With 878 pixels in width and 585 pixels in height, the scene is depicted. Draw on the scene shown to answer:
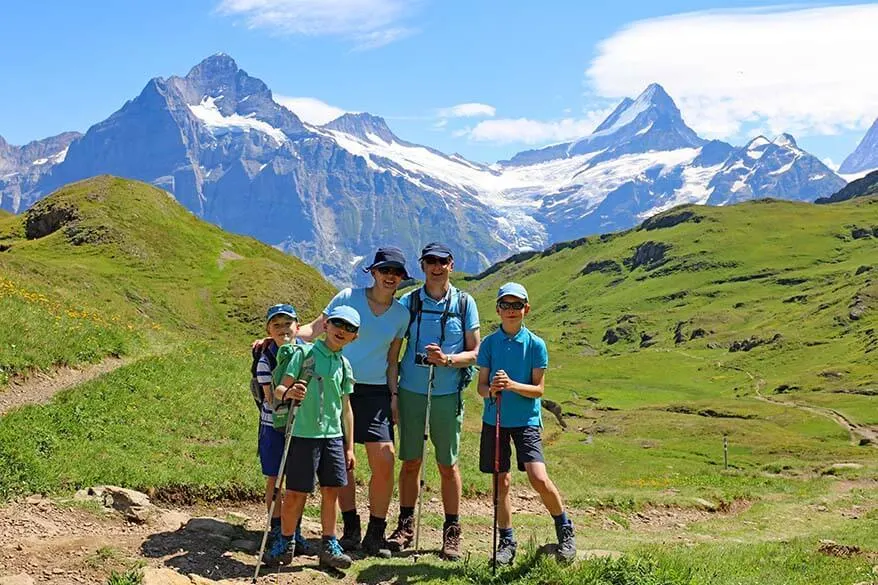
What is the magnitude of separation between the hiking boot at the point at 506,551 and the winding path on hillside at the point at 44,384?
1185cm

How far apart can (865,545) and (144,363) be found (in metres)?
20.5

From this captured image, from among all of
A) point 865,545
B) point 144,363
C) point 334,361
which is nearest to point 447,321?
point 334,361

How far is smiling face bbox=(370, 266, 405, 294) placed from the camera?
480 inches

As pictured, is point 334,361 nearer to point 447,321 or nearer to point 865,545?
point 447,321

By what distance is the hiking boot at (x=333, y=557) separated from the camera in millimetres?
11508

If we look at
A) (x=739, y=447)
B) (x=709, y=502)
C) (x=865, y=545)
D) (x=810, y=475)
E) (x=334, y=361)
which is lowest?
(x=739, y=447)

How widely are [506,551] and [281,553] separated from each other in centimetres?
339

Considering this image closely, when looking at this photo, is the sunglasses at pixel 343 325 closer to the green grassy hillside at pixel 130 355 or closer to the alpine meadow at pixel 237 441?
the alpine meadow at pixel 237 441

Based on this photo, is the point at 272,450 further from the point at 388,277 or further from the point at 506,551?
the point at 506,551

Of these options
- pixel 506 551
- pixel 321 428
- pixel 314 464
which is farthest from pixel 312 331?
Result: pixel 506 551

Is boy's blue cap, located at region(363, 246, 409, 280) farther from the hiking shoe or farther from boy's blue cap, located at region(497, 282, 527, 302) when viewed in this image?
the hiking shoe

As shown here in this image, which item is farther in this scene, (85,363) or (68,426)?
(85,363)

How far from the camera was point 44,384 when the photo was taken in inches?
851

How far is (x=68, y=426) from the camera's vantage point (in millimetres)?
17172
